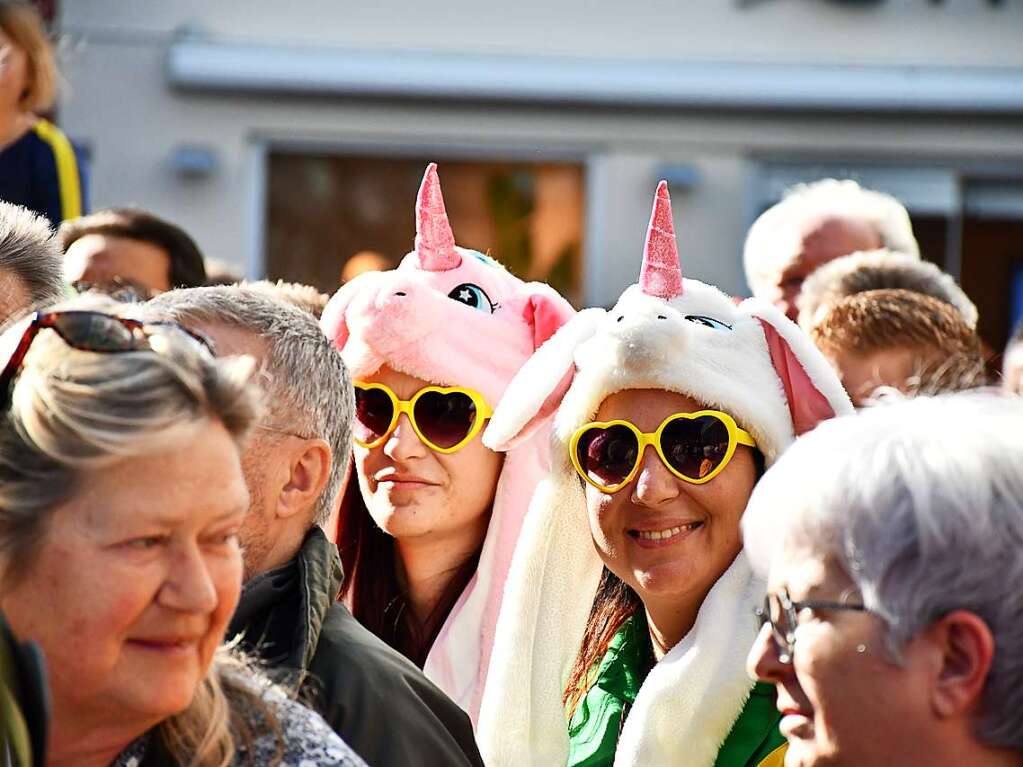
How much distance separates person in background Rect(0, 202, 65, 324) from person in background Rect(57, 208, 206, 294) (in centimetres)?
160

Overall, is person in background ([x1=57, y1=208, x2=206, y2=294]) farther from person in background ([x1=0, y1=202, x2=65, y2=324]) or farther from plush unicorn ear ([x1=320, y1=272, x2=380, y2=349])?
person in background ([x1=0, y1=202, x2=65, y2=324])

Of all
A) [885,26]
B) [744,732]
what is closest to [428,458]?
[744,732]

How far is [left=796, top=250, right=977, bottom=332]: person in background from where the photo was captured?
5.03 meters

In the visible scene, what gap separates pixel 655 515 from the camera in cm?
342

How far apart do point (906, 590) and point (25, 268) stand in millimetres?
2231

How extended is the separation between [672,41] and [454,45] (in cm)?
148

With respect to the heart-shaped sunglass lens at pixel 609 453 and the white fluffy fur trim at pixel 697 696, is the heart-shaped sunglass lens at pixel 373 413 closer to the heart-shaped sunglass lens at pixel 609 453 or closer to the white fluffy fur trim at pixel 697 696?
the heart-shaped sunglass lens at pixel 609 453

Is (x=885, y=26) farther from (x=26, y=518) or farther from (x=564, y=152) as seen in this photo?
(x=26, y=518)

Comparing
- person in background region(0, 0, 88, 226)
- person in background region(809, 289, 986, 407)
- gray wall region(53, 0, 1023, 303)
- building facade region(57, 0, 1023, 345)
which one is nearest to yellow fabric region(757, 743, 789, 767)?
person in background region(809, 289, 986, 407)

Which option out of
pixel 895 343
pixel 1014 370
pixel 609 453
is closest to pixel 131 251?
pixel 895 343

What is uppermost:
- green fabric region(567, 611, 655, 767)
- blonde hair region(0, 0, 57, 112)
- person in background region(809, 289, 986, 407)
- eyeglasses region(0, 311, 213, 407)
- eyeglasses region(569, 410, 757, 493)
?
blonde hair region(0, 0, 57, 112)

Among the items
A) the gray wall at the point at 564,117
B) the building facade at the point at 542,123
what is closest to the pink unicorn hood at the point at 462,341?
the building facade at the point at 542,123

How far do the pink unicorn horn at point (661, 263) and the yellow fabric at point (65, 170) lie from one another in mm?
2720

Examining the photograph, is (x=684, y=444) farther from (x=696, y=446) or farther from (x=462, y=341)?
(x=462, y=341)
